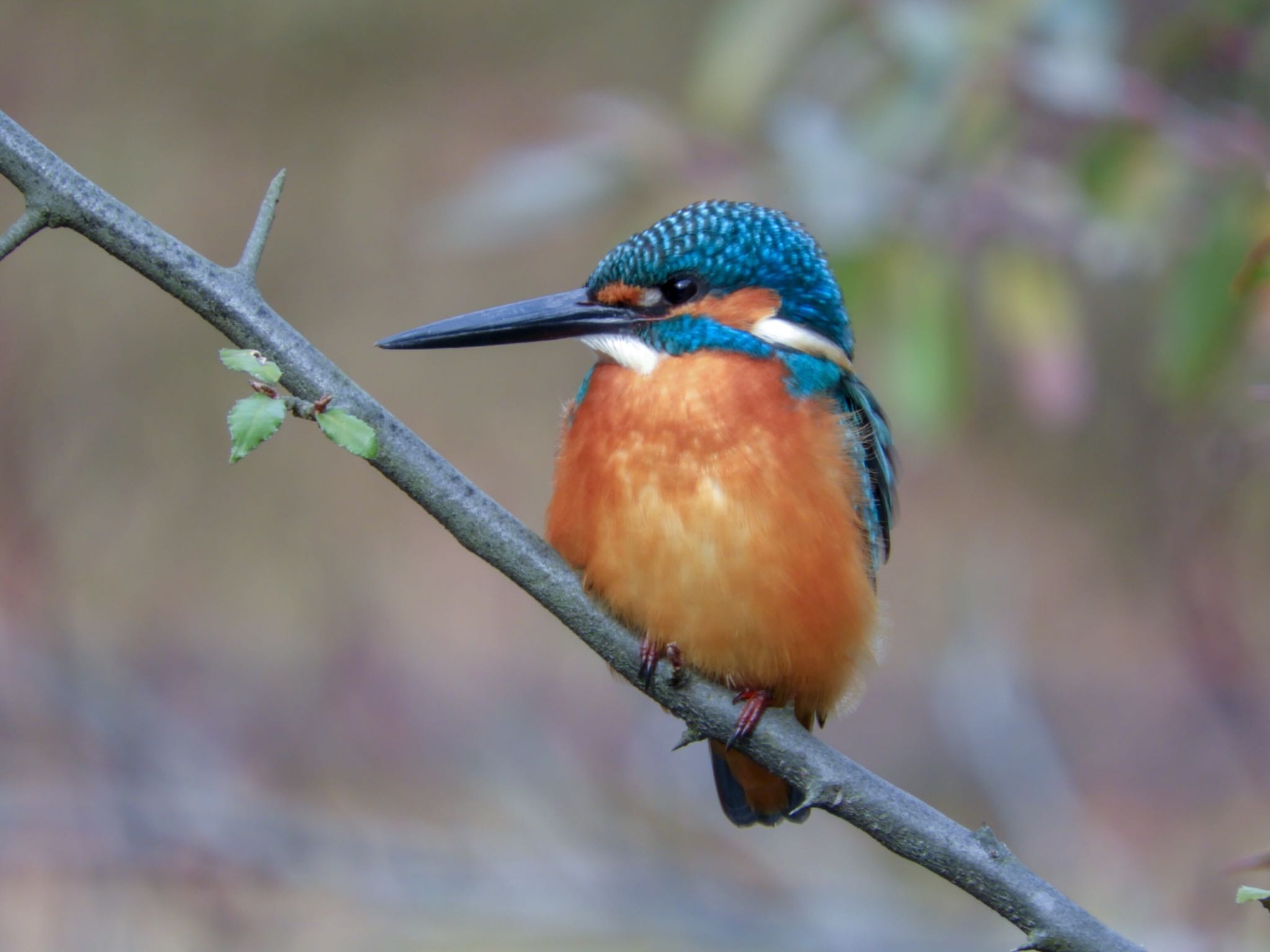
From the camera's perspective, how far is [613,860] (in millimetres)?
3000

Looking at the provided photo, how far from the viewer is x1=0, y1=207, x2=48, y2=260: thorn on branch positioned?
101cm

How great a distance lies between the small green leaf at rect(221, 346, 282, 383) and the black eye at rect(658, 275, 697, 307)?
0.63 metres

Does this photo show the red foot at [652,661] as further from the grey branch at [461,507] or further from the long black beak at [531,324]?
the long black beak at [531,324]

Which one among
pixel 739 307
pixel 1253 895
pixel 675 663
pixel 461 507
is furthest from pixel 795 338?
pixel 1253 895

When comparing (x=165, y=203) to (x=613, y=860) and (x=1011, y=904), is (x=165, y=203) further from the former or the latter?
(x=1011, y=904)

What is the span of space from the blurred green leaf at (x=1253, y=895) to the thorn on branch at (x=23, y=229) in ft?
3.37

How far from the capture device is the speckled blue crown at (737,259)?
1598mm

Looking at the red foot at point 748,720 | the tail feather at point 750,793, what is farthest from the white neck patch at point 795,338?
the tail feather at point 750,793

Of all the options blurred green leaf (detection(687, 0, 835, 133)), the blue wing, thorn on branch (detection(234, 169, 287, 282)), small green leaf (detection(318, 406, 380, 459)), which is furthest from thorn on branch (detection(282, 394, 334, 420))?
blurred green leaf (detection(687, 0, 835, 133))

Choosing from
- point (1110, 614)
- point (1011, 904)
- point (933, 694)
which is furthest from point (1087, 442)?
point (1011, 904)

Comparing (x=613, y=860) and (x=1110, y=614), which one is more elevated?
(x=1110, y=614)

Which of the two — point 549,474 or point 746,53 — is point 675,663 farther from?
point 549,474

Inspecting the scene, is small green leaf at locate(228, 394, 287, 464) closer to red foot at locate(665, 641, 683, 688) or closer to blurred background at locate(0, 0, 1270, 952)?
red foot at locate(665, 641, 683, 688)

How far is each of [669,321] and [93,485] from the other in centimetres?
302
